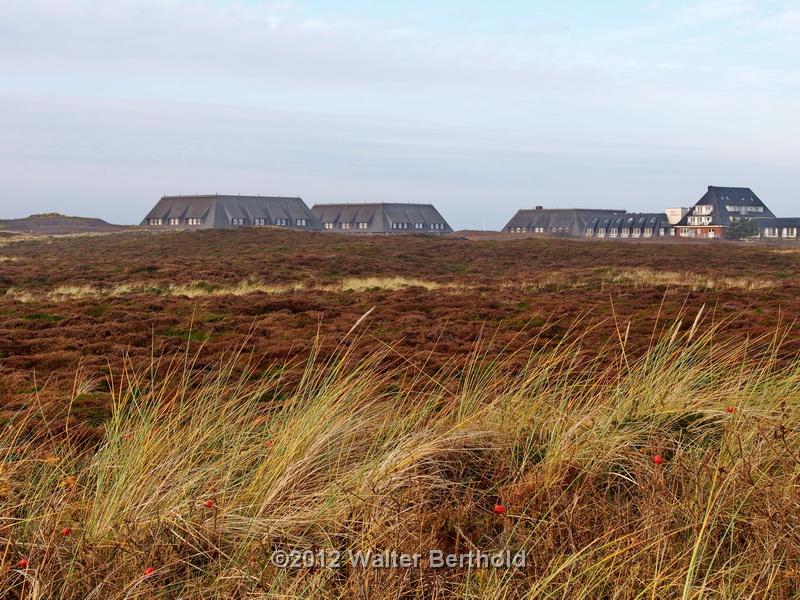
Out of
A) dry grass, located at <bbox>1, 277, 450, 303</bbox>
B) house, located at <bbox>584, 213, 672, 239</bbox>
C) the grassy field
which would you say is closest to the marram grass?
the grassy field

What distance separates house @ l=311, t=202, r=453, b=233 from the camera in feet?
348

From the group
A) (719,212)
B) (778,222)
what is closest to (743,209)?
(778,222)

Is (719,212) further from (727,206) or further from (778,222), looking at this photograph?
(778,222)

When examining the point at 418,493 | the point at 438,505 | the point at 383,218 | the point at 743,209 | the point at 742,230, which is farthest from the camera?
the point at 383,218

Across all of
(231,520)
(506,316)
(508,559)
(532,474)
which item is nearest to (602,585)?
(508,559)

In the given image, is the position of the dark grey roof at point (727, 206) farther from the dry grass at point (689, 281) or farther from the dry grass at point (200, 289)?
the dry grass at point (200, 289)

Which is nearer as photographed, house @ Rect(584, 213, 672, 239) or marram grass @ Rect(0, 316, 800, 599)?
marram grass @ Rect(0, 316, 800, 599)

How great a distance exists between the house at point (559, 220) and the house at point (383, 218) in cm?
1185

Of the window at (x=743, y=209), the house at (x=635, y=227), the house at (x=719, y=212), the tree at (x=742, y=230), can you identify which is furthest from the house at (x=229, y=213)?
the window at (x=743, y=209)

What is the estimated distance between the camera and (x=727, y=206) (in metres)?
97.6

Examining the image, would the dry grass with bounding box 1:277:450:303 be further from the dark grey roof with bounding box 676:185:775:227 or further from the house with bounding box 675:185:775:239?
the dark grey roof with bounding box 676:185:775:227

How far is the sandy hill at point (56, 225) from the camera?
3388 inches

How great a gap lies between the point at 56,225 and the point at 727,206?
8312cm

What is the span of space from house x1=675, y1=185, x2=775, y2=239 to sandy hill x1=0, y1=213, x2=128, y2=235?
227 ft
